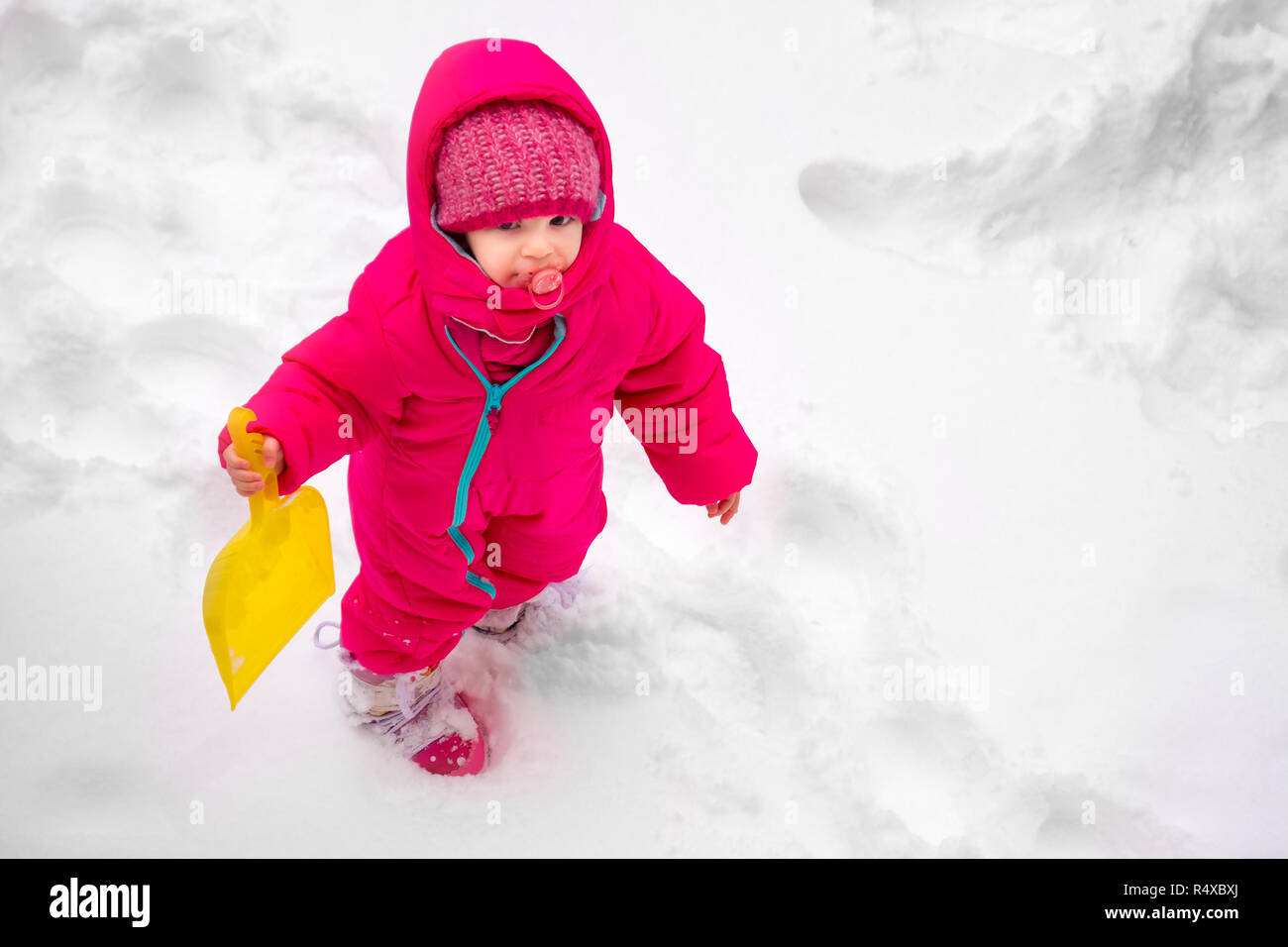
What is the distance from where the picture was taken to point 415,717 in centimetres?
169

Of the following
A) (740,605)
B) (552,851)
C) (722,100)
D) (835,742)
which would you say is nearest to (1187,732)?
(835,742)

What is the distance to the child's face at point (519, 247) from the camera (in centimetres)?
112

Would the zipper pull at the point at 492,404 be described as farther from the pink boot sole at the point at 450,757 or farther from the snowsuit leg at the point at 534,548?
the pink boot sole at the point at 450,757

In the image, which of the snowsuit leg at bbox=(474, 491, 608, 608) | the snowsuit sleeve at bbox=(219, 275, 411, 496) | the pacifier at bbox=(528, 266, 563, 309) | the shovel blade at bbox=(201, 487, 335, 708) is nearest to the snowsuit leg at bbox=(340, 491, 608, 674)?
the snowsuit leg at bbox=(474, 491, 608, 608)

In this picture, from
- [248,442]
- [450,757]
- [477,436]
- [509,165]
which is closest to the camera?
[509,165]

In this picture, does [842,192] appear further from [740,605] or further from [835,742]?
[835,742]

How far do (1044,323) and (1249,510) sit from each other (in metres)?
0.45

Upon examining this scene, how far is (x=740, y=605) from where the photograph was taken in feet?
5.91

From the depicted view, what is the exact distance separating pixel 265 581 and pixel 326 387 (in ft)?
0.81

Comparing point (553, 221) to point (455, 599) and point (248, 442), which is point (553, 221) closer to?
point (248, 442)

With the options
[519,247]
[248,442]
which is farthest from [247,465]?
[519,247]

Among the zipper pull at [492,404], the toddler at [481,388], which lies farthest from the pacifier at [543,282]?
the zipper pull at [492,404]

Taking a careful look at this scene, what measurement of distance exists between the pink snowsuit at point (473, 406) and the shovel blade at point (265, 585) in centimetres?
8

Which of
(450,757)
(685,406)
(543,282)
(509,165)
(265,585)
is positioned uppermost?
(509,165)
